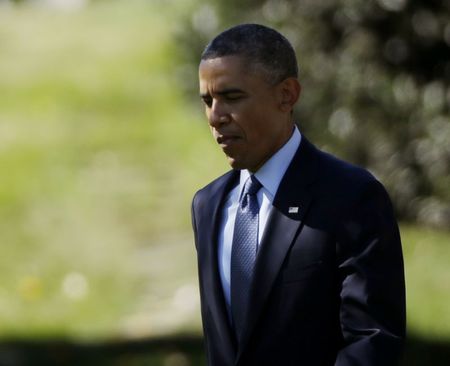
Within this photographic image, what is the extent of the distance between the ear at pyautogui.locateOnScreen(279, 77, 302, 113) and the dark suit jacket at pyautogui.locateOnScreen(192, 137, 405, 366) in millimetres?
176

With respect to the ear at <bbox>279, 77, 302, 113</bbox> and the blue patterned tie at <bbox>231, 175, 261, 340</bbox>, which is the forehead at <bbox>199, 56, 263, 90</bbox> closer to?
the ear at <bbox>279, 77, 302, 113</bbox>

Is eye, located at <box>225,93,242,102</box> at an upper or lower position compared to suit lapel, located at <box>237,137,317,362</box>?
upper

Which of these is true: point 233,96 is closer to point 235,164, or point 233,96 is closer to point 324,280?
point 235,164

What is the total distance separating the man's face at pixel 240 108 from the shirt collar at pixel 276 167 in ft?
0.23

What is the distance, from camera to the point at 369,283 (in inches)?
139

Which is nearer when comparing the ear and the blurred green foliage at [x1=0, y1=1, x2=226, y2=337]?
the ear

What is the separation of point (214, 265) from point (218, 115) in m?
0.47

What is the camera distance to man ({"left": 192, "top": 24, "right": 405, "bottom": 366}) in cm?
356

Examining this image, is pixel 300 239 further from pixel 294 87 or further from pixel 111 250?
pixel 111 250

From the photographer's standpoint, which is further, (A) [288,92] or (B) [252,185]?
(B) [252,185]

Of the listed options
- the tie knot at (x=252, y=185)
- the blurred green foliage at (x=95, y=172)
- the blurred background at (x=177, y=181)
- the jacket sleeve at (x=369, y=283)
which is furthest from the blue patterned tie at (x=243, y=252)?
the blurred green foliage at (x=95, y=172)

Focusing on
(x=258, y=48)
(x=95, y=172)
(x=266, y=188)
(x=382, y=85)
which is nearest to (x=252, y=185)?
(x=266, y=188)

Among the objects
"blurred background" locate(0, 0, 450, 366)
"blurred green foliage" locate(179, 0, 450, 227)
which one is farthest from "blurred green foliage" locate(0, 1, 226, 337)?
"blurred green foliage" locate(179, 0, 450, 227)

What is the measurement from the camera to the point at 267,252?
3660 mm
